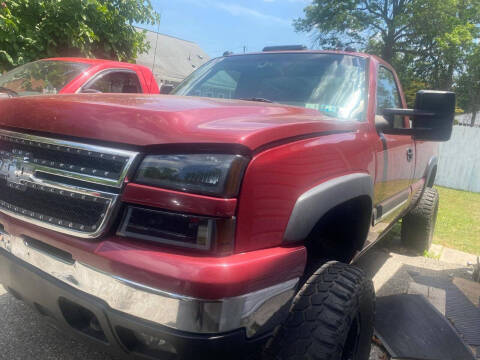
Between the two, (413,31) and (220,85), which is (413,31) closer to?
(413,31)

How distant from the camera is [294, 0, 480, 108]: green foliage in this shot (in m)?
25.1

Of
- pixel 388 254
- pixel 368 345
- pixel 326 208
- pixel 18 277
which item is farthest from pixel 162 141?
pixel 388 254

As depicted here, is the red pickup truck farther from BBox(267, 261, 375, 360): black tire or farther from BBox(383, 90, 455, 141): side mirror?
BBox(383, 90, 455, 141): side mirror

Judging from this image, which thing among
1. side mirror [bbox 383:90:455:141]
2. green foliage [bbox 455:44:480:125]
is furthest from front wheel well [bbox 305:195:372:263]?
green foliage [bbox 455:44:480:125]

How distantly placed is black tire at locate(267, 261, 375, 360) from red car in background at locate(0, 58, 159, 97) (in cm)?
343

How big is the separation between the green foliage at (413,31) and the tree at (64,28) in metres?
21.3

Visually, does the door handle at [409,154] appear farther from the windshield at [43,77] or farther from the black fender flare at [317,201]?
the windshield at [43,77]

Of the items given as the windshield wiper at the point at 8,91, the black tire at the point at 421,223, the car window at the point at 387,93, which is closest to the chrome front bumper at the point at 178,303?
the car window at the point at 387,93

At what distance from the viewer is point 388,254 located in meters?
4.47

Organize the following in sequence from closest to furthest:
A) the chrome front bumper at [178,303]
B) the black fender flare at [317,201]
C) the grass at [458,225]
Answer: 1. the chrome front bumper at [178,303]
2. the black fender flare at [317,201]
3. the grass at [458,225]

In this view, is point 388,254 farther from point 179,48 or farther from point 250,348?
point 179,48

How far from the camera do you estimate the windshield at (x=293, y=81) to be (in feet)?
8.20

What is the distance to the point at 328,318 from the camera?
1.53m

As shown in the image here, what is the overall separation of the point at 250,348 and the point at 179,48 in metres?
38.4
